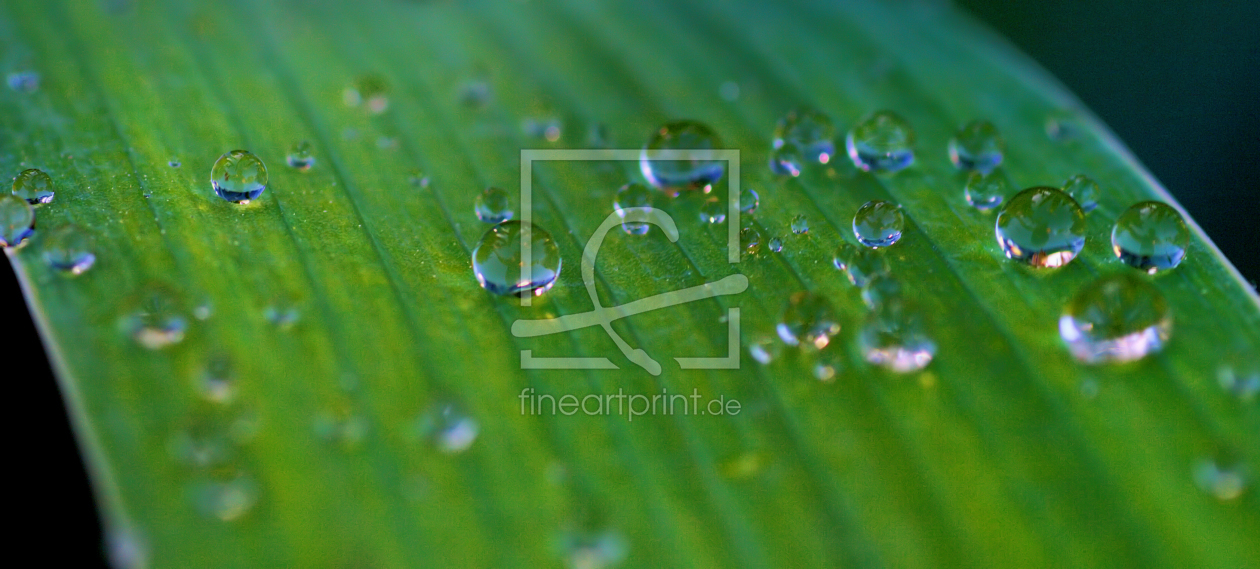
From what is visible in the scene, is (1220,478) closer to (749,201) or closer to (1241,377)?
(1241,377)

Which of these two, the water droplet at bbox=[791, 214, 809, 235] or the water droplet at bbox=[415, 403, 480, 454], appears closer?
the water droplet at bbox=[415, 403, 480, 454]

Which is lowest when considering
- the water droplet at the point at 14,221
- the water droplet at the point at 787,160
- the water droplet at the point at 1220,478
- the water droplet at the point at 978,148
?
the water droplet at the point at 1220,478

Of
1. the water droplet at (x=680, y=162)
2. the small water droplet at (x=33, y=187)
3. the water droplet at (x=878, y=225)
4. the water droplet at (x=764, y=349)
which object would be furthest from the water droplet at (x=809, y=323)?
the small water droplet at (x=33, y=187)

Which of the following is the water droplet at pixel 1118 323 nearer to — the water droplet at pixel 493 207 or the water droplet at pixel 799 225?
the water droplet at pixel 799 225

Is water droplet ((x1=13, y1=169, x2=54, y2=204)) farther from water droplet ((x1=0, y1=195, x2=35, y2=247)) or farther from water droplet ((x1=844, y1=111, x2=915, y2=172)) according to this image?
water droplet ((x1=844, y1=111, x2=915, y2=172))

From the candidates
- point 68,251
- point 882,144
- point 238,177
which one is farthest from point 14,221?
point 882,144

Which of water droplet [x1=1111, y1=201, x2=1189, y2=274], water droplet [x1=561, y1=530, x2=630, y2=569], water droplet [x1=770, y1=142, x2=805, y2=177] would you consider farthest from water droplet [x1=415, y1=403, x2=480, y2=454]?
water droplet [x1=1111, y1=201, x2=1189, y2=274]
